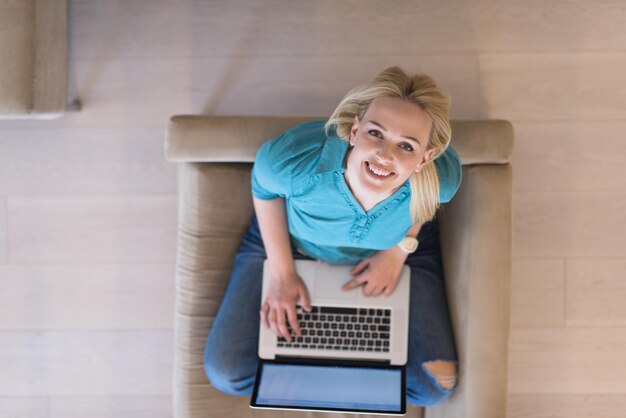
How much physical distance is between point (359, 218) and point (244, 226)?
39 cm

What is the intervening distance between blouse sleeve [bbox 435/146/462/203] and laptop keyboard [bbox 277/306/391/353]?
355mm

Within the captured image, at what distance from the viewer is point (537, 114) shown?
1796mm

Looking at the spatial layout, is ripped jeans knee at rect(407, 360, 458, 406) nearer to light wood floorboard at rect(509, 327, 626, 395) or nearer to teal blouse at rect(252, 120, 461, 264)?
teal blouse at rect(252, 120, 461, 264)

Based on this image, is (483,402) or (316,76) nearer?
(483,402)

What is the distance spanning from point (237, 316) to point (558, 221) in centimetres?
99

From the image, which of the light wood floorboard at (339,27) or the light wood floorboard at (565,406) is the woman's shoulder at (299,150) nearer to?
the light wood floorboard at (339,27)

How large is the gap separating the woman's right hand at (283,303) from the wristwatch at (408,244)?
26 centimetres

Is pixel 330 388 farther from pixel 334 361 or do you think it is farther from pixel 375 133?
pixel 375 133

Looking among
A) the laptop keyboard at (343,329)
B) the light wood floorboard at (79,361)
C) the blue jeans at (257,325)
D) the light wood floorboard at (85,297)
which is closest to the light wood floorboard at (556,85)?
the blue jeans at (257,325)

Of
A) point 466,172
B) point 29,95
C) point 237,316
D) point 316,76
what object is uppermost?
point 316,76

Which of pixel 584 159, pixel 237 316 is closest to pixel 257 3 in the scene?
pixel 237 316

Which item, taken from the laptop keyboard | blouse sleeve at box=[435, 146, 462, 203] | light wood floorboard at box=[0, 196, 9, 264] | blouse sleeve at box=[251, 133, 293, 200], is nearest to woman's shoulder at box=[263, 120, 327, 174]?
blouse sleeve at box=[251, 133, 293, 200]

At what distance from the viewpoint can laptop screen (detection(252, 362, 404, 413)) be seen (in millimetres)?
1419

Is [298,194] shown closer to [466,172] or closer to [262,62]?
[466,172]
